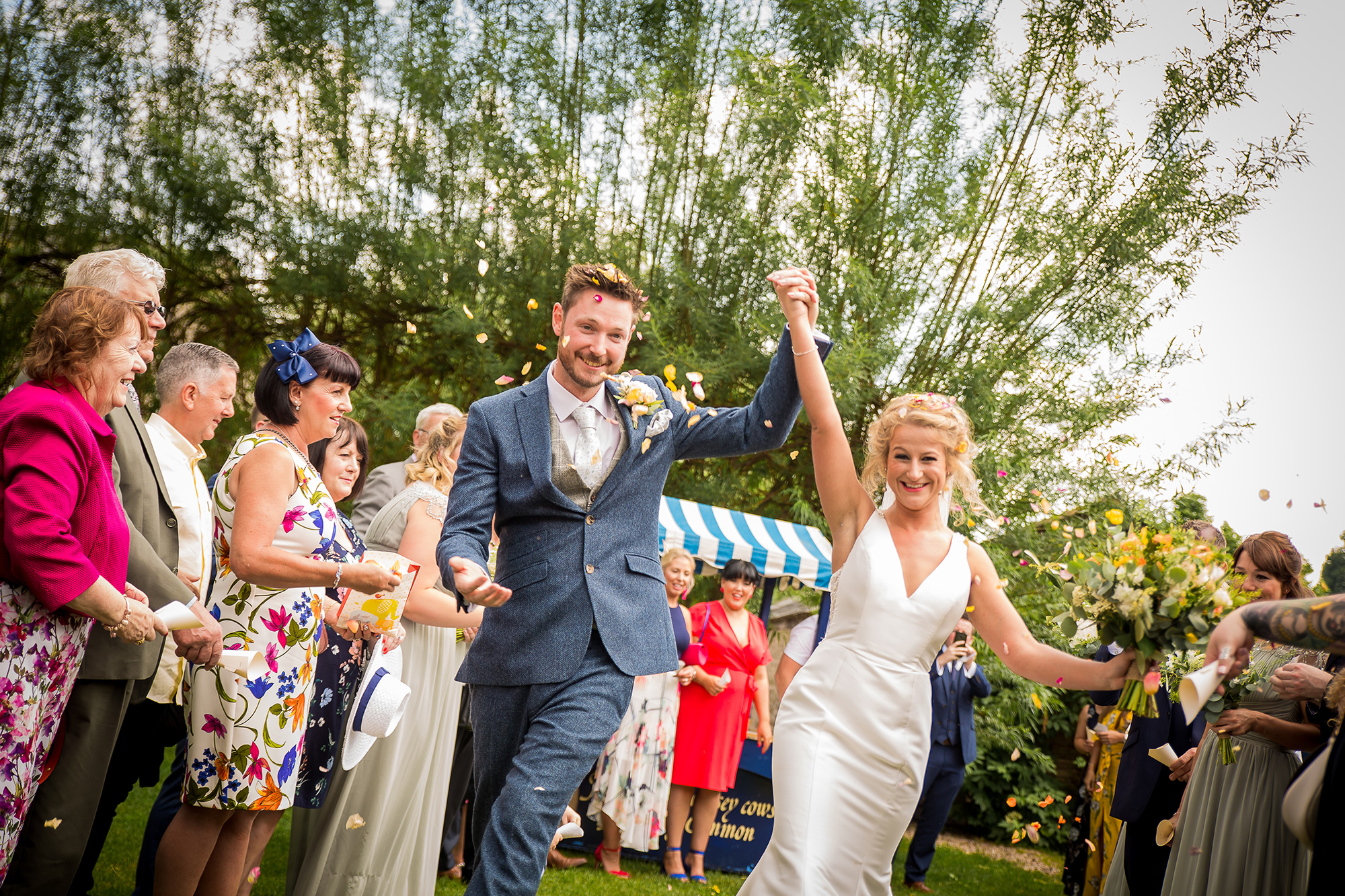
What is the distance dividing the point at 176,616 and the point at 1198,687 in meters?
2.70

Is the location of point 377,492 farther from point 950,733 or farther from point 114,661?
point 950,733

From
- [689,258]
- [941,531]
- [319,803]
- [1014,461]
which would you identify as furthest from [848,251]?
[319,803]

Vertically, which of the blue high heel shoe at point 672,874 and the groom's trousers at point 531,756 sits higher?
the groom's trousers at point 531,756

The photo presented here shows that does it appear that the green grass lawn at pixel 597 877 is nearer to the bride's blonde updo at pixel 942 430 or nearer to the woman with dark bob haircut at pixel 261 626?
the woman with dark bob haircut at pixel 261 626

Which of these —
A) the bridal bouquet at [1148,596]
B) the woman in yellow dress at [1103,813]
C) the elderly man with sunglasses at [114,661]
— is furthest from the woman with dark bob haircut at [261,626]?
the woman in yellow dress at [1103,813]

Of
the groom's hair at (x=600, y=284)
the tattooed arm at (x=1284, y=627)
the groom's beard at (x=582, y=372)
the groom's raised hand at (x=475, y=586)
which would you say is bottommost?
the groom's raised hand at (x=475, y=586)

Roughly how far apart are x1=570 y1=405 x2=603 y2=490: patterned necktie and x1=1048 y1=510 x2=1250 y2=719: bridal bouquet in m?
1.44

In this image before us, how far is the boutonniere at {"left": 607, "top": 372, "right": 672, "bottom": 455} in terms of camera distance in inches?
116

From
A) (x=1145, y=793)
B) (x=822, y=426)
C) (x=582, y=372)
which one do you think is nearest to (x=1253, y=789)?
(x=1145, y=793)

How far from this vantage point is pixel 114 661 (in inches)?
115

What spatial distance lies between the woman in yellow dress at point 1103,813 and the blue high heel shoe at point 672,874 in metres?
2.68

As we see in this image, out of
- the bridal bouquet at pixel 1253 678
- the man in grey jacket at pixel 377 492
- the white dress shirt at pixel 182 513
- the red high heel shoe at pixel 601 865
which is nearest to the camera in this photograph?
the white dress shirt at pixel 182 513

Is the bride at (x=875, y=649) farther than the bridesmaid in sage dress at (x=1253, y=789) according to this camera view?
No

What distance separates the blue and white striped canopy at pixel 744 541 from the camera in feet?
26.3
